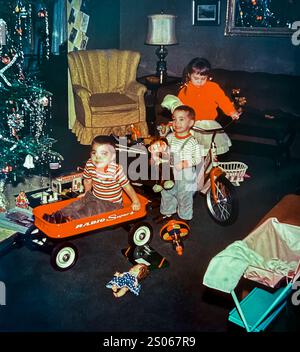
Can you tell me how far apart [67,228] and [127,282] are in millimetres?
673

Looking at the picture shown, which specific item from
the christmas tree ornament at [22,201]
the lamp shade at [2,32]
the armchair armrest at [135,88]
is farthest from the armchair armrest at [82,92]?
the christmas tree ornament at [22,201]

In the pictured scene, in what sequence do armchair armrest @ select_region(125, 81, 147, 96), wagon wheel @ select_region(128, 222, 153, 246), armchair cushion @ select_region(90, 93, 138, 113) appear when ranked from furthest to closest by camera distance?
armchair armrest @ select_region(125, 81, 147, 96) → armchair cushion @ select_region(90, 93, 138, 113) → wagon wheel @ select_region(128, 222, 153, 246)

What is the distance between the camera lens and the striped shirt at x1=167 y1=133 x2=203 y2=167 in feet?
A: 14.9

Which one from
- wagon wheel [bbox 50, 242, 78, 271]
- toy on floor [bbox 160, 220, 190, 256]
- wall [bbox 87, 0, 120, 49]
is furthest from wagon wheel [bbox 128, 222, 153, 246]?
wall [bbox 87, 0, 120, 49]

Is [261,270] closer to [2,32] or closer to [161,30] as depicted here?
[2,32]

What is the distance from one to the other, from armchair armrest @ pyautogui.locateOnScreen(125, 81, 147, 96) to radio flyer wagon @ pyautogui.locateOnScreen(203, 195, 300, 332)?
4520mm

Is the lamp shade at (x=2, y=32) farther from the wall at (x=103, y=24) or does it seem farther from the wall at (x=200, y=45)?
the wall at (x=200, y=45)

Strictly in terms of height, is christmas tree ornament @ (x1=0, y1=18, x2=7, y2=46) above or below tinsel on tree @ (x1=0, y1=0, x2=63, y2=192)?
above

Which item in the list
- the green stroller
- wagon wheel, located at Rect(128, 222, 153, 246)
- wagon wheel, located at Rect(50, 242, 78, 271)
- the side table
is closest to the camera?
the green stroller

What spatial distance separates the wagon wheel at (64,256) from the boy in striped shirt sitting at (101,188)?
0.23m

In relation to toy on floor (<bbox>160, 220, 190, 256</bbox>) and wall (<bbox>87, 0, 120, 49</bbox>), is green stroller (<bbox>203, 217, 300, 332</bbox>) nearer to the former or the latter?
toy on floor (<bbox>160, 220, 190, 256</bbox>)

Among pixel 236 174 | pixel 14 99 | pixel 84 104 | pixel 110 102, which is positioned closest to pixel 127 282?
pixel 14 99

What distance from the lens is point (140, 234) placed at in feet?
14.5

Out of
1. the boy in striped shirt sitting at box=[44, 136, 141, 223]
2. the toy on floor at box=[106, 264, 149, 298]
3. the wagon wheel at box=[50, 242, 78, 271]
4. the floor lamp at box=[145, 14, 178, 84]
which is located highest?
the floor lamp at box=[145, 14, 178, 84]
